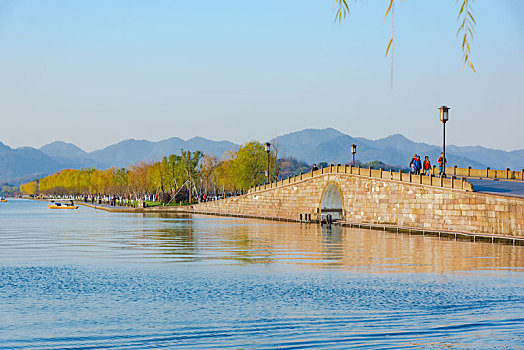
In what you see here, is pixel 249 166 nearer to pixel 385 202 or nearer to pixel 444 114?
pixel 385 202

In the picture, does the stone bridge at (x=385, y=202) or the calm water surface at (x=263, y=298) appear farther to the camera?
the stone bridge at (x=385, y=202)

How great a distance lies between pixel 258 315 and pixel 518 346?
5830 mm

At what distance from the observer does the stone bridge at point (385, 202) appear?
1432 inches

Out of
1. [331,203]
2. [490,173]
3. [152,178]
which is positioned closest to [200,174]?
[152,178]

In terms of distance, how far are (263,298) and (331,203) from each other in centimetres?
4502

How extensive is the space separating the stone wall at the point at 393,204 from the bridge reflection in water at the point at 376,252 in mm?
1970

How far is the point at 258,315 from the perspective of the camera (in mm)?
15867

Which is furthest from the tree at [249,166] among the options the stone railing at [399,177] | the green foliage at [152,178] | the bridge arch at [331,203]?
the bridge arch at [331,203]

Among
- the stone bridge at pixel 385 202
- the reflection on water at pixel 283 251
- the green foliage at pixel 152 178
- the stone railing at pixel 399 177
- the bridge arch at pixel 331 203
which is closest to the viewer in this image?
the reflection on water at pixel 283 251

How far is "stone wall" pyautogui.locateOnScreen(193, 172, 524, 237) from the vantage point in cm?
3575

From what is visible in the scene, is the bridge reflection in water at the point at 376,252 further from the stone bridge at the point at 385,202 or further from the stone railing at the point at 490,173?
the stone railing at the point at 490,173

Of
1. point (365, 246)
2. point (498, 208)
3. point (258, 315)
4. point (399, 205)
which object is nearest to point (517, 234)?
point (498, 208)

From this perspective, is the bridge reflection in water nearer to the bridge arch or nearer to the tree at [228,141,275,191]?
the bridge arch

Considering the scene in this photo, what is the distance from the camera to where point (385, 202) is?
50188 mm
